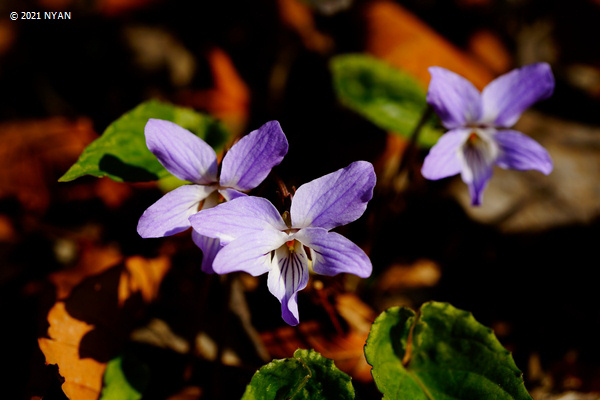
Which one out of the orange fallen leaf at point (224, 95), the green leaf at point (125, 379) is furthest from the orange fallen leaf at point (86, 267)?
the orange fallen leaf at point (224, 95)

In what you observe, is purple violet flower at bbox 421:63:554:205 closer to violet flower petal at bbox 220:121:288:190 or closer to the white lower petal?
the white lower petal

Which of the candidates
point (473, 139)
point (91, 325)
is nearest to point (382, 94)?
point (473, 139)

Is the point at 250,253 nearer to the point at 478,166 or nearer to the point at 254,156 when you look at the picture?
the point at 254,156

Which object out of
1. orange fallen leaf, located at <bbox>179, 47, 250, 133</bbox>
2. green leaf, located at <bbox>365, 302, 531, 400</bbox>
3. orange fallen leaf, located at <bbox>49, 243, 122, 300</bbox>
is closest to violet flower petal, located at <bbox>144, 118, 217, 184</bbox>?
green leaf, located at <bbox>365, 302, 531, 400</bbox>

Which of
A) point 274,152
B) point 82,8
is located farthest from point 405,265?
point 82,8

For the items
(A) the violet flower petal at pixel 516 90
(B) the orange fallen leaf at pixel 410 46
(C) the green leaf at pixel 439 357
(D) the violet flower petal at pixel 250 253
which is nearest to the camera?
(D) the violet flower petal at pixel 250 253

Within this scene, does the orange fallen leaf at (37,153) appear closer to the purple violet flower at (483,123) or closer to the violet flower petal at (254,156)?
the violet flower petal at (254,156)

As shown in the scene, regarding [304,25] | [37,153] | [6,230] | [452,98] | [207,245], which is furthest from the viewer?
[304,25]
